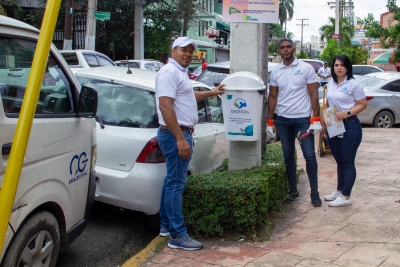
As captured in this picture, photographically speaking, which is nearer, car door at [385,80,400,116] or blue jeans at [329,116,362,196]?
blue jeans at [329,116,362,196]

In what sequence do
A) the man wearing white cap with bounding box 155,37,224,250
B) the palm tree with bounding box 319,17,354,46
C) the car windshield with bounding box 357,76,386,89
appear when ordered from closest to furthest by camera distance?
1. the man wearing white cap with bounding box 155,37,224,250
2. the car windshield with bounding box 357,76,386,89
3. the palm tree with bounding box 319,17,354,46

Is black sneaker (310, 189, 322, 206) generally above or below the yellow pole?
below

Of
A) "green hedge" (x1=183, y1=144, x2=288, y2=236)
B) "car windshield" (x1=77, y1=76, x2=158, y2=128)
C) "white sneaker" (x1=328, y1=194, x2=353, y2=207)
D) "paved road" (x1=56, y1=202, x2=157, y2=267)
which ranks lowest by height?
"paved road" (x1=56, y1=202, x2=157, y2=267)

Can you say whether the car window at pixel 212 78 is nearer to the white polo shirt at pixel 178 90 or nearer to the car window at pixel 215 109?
the car window at pixel 215 109

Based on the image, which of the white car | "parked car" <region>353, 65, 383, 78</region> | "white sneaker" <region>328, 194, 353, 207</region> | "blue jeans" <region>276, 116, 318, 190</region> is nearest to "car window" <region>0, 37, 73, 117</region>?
the white car

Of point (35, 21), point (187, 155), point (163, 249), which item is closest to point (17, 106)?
point (187, 155)

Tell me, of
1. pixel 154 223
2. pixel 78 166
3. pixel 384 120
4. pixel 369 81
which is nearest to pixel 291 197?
pixel 154 223

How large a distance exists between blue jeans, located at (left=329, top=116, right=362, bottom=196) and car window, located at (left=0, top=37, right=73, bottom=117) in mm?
3078

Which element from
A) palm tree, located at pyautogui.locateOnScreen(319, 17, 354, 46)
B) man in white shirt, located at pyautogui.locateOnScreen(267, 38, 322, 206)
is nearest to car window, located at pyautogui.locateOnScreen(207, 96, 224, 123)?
man in white shirt, located at pyautogui.locateOnScreen(267, 38, 322, 206)

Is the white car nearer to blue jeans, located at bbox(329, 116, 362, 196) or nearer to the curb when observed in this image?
the curb

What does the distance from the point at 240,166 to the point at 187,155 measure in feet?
4.63

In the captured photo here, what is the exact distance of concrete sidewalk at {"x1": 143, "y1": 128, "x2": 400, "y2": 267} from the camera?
4102 mm

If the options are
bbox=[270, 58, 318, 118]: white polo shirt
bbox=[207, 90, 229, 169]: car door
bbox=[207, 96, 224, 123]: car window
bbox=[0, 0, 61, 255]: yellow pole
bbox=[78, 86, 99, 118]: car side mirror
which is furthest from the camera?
bbox=[207, 96, 224, 123]: car window

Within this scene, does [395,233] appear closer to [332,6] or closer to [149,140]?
[149,140]
